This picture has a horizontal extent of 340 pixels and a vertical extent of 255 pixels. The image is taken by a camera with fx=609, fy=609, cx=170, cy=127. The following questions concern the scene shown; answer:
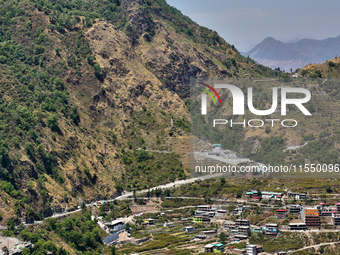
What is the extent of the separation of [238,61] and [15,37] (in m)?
72.1

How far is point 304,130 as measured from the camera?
424 ft

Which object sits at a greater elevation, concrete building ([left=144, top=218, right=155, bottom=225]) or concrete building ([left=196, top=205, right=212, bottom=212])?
concrete building ([left=196, top=205, right=212, bottom=212])

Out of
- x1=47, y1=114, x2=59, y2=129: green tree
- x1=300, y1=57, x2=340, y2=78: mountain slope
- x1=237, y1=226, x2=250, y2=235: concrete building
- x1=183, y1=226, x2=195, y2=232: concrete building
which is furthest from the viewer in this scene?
x1=300, y1=57, x2=340, y2=78: mountain slope

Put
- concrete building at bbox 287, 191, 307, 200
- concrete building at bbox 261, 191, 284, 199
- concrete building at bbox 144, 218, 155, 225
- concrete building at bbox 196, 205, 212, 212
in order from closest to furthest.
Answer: concrete building at bbox 287, 191, 307, 200 → concrete building at bbox 144, 218, 155, 225 → concrete building at bbox 261, 191, 284, 199 → concrete building at bbox 196, 205, 212, 212

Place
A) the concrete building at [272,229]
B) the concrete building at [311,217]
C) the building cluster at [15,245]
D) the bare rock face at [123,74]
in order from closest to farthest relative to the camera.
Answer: the building cluster at [15,245]
the concrete building at [272,229]
the concrete building at [311,217]
the bare rock face at [123,74]

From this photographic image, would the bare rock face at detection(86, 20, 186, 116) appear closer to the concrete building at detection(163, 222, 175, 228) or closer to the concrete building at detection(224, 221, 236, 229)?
the concrete building at detection(163, 222, 175, 228)

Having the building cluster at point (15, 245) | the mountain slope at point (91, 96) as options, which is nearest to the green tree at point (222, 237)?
the mountain slope at point (91, 96)

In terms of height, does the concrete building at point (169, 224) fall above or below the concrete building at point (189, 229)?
above

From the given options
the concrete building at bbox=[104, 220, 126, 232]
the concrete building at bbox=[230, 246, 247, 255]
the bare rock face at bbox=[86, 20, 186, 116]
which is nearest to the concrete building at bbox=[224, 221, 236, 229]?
the concrete building at bbox=[230, 246, 247, 255]

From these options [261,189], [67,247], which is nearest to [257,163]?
[261,189]

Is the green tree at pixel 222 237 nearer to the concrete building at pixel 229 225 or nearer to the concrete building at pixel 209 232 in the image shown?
the concrete building at pixel 209 232

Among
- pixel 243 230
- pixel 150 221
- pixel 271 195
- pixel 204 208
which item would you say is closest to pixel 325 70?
pixel 271 195

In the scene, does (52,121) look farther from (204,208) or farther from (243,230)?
(243,230)

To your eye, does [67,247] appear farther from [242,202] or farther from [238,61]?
[238,61]
